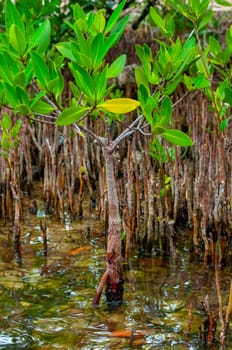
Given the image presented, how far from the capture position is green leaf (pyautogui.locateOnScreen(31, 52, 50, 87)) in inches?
67.4

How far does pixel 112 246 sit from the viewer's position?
1.95 metres

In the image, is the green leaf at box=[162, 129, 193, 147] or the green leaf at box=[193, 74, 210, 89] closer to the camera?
the green leaf at box=[162, 129, 193, 147]

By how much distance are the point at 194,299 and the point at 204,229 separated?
0.33 meters

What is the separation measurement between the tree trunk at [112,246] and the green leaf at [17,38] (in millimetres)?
359

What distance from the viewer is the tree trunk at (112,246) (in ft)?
6.30

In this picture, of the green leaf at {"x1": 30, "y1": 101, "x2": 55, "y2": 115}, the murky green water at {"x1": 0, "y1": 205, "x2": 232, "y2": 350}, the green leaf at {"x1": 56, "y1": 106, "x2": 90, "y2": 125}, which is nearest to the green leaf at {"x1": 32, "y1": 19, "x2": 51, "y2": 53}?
the green leaf at {"x1": 30, "y1": 101, "x2": 55, "y2": 115}

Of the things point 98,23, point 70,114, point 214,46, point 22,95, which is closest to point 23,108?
point 22,95

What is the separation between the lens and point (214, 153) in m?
2.47

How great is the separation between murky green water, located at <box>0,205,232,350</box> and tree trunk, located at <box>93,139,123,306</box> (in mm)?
41

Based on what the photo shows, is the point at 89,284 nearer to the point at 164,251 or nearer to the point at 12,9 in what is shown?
the point at 164,251

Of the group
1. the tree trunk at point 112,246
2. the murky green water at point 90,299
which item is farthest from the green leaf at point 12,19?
the murky green water at point 90,299

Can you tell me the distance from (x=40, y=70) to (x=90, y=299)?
72 cm

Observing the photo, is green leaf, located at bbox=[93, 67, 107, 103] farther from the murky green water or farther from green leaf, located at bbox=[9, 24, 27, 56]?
the murky green water

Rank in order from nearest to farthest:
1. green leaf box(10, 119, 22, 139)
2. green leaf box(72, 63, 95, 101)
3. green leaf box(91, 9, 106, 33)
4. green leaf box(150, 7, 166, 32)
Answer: green leaf box(72, 63, 95, 101)
green leaf box(91, 9, 106, 33)
green leaf box(150, 7, 166, 32)
green leaf box(10, 119, 22, 139)
